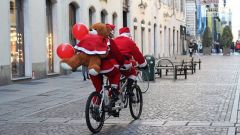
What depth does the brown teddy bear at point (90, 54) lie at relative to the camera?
8.87 meters

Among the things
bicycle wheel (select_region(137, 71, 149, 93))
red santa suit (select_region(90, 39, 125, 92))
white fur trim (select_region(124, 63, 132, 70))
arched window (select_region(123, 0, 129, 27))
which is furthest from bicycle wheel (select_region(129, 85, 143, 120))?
arched window (select_region(123, 0, 129, 27))

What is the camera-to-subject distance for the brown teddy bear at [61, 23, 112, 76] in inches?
349

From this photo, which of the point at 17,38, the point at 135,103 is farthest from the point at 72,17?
the point at 135,103

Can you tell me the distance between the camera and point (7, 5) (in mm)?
19469

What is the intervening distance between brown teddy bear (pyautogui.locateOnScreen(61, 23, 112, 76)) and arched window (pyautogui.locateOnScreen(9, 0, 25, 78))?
12.0 meters

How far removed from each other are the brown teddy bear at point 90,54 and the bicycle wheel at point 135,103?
63.3 inches

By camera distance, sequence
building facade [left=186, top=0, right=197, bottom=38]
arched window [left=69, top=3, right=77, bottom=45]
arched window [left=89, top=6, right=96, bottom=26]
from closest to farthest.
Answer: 1. arched window [left=69, top=3, right=77, bottom=45]
2. arched window [left=89, top=6, right=96, bottom=26]
3. building facade [left=186, top=0, right=197, bottom=38]

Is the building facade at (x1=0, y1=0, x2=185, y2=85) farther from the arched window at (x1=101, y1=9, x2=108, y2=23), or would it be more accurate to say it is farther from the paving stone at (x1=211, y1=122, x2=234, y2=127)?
the paving stone at (x1=211, y1=122, x2=234, y2=127)

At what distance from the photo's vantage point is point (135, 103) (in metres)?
10.5

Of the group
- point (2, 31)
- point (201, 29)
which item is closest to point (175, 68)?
point (2, 31)

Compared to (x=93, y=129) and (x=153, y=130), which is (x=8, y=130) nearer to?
(x=93, y=129)

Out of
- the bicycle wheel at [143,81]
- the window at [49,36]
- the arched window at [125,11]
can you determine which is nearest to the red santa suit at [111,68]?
the bicycle wheel at [143,81]

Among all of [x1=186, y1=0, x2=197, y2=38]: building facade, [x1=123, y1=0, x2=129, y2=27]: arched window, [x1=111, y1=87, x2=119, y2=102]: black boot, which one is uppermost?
[x1=186, y1=0, x2=197, y2=38]: building facade

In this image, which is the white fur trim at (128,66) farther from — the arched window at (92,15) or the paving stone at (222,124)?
the arched window at (92,15)
